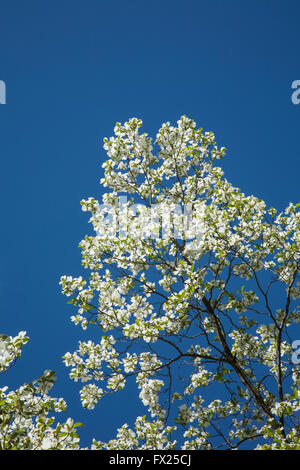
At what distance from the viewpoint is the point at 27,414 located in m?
4.44

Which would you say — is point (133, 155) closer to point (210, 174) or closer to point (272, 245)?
point (210, 174)

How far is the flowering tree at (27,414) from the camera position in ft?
13.3

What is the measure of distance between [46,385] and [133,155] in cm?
608

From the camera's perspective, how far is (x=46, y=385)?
4.70 m

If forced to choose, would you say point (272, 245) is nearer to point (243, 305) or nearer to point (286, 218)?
point (286, 218)

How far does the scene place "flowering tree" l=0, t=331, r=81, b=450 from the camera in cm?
407

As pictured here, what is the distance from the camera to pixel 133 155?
8.88m

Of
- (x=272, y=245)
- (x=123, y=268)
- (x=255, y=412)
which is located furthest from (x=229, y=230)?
(x=255, y=412)

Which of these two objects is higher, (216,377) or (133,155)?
(133,155)
